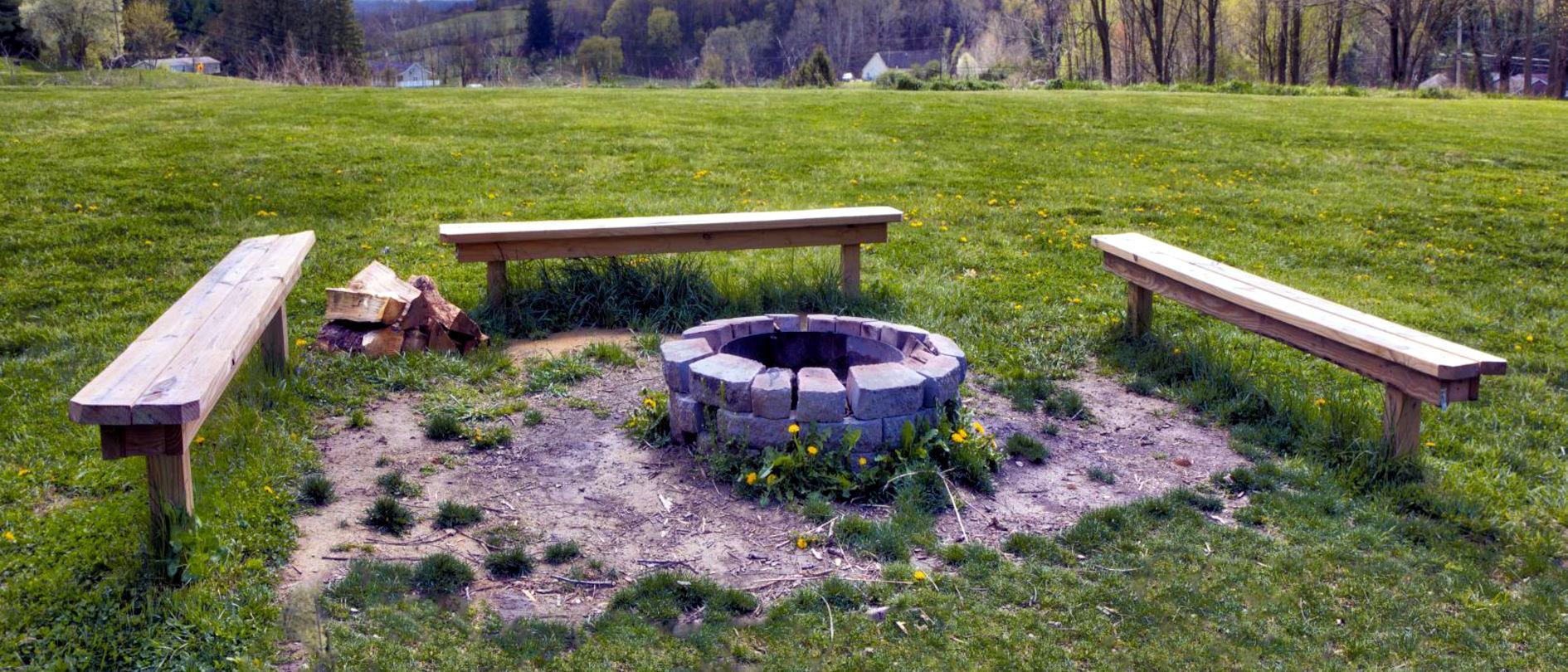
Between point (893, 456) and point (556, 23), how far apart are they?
48.7 m

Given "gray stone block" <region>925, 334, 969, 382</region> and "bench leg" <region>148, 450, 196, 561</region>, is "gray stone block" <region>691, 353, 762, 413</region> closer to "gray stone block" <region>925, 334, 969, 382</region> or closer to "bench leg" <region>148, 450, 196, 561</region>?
"gray stone block" <region>925, 334, 969, 382</region>

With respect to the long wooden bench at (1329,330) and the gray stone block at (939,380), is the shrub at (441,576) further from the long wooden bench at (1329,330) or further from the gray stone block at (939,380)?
the long wooden bench at (1329,330)

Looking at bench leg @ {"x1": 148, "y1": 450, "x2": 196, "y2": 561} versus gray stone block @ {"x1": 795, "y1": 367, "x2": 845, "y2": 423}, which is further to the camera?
gray stone block @ {"x1": 795, "y1": 367, "x2": 845, "y2": 423}

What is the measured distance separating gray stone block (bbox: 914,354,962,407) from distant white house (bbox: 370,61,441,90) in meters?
16.5

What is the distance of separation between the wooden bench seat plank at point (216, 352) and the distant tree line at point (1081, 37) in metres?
19.6

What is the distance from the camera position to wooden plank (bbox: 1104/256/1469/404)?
152 inches

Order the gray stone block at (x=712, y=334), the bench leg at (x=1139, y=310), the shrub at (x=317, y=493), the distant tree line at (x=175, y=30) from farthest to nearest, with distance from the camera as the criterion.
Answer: the distant tree line at (x=175, y=30), the bench leg at (x=1139, y=310), the gray stone block at (x=712, y=334), the shrub at (x=317, y=493)

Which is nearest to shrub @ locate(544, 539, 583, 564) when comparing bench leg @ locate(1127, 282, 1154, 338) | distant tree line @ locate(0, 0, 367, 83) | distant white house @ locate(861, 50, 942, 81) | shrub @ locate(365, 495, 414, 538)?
shrub @ locate(365, 495, 414, 538)

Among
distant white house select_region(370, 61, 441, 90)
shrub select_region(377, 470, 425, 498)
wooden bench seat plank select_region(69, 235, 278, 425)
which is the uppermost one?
distant white house select_region(370, 61, 441, 90)

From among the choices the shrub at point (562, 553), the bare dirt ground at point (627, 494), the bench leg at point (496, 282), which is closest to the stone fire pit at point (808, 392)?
the bare dirt ground at point (627, 494)

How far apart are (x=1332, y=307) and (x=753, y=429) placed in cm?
258

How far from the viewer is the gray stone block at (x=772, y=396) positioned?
159 inches

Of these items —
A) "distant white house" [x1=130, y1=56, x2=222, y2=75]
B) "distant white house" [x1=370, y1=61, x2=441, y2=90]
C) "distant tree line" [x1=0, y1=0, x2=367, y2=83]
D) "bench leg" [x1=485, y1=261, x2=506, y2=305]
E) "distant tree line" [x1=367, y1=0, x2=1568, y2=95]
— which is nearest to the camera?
"bench leg" [x1=485, y1=261, x2=506, y2=305]

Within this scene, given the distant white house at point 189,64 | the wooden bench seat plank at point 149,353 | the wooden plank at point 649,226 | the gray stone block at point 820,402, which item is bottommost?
the gray stone block at point 820,402
